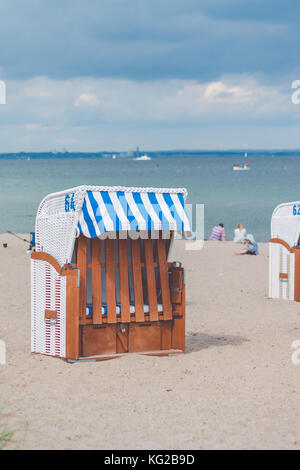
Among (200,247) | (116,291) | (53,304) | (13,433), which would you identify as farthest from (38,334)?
(200,247)

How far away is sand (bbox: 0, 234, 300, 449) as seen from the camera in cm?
568

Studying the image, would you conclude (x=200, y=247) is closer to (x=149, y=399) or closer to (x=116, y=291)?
(x=116, y=291)

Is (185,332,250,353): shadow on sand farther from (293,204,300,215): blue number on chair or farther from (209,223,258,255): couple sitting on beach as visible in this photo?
(209,223,258,255): couple sitting on beach

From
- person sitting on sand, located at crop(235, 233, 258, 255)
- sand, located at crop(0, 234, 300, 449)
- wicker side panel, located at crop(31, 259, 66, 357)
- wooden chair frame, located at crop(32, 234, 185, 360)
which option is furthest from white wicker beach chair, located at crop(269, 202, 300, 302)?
person sitting on sand, located at crop(235, 233, 258, 255)

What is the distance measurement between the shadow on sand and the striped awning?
1.87 m

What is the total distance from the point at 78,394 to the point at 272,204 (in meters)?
53.9

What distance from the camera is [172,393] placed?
7.03 meters

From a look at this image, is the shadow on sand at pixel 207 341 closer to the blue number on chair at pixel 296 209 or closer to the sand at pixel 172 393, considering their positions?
the sand at pixel 172 393

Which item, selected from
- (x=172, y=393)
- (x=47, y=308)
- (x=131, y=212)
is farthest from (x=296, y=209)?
(x=172, y=393)

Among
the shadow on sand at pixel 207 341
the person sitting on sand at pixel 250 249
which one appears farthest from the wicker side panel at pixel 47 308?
the person sitting on sand at pixel 250 249

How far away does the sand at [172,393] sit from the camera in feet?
18.6

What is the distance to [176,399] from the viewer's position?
22.4 ft

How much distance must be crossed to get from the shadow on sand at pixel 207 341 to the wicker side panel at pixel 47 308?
178 centimetres
